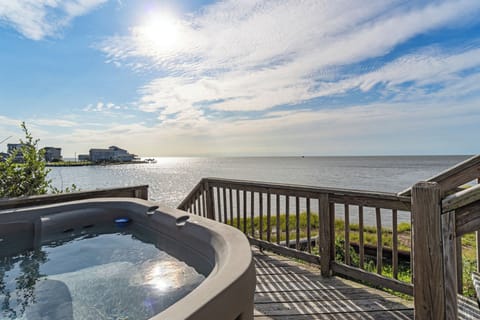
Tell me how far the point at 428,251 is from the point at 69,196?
3.64m

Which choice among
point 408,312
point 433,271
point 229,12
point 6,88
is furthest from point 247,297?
point 6,88

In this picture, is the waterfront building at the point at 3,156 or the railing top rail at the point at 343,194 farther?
the waterfront building at the point at 3,156

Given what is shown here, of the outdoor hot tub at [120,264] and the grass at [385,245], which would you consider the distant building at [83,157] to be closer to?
the grass at [385,245]

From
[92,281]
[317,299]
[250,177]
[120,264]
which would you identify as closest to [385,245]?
[317,299]

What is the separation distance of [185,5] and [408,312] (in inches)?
169

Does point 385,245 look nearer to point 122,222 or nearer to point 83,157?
point 122,222

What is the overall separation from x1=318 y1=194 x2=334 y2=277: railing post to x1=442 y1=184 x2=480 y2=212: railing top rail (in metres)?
1.26

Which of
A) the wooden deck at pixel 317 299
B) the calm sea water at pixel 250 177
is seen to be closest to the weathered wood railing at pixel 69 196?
the calm sea water at pixel 250 177

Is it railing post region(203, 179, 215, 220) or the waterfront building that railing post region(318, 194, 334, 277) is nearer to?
railing post region(203, 179, 215, 220)

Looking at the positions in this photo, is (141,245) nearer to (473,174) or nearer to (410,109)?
(473,174)

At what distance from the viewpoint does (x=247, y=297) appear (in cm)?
112

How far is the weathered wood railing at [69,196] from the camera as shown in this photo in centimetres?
278

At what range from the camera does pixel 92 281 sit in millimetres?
1900

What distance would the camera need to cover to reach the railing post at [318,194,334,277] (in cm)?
228
